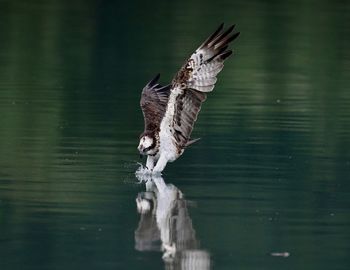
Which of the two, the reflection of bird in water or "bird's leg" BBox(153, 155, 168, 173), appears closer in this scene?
the reflection of bird in water

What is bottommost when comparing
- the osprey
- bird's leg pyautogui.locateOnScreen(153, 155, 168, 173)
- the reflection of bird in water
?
the reflection of bird in water

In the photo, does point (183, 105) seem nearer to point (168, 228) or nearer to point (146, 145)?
point (146, 145)

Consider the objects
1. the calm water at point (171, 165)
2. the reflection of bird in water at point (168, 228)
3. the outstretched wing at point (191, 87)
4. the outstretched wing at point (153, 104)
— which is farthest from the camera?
the outstretched wing at point (153, 104)

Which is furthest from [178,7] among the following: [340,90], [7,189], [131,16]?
[7,189]

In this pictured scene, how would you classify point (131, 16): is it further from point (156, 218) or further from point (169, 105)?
point (156, 218)

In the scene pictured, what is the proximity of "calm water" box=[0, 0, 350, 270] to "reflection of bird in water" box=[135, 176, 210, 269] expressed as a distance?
0.02 meters

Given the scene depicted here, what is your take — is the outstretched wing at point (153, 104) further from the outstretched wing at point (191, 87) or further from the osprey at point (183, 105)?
the outstretched wing at point (191, 87)

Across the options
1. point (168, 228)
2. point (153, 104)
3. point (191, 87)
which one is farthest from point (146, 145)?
point (168, 228)

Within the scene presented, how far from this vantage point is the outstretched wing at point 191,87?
14.6 m

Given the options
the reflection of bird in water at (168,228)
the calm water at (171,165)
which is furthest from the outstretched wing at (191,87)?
the reflection of bird in water at (168,228)

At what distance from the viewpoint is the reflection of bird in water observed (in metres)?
10.7

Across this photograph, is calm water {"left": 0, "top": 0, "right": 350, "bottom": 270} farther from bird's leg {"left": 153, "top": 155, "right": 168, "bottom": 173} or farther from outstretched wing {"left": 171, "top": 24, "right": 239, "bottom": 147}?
outstretched wing {"left": 171, "top": 24, "right": 239, "bottom": 147}

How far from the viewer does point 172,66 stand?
81.3ft

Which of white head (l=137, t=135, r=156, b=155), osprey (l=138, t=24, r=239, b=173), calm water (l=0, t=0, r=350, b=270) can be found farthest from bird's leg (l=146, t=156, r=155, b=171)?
white head (l=137, t=135, r=156, b=155)
